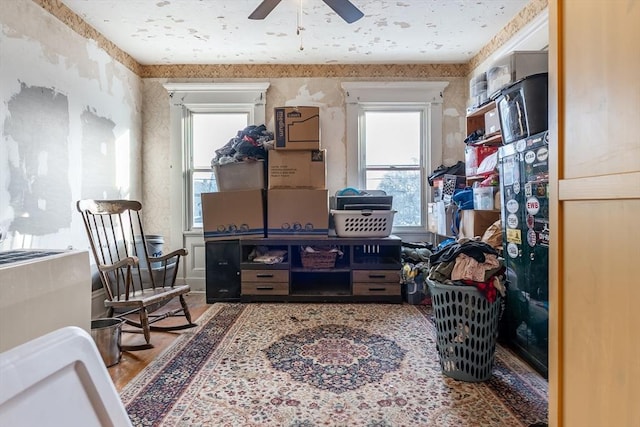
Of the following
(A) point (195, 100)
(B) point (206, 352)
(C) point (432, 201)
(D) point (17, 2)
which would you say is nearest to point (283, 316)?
(B) point (206, 352)

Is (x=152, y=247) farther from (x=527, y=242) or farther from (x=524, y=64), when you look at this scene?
(x=524, y=64)

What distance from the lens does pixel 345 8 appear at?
6.98 feet

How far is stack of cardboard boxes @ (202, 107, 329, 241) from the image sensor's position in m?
3.48

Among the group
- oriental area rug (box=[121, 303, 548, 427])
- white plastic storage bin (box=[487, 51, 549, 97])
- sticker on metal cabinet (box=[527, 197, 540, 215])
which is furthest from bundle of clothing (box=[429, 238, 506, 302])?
white plastic storage bin (box=[487, 51, 549, 97])

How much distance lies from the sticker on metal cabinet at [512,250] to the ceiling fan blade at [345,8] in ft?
5.61

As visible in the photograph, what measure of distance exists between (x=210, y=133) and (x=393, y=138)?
2174 mm

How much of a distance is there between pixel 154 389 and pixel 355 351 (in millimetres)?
1186

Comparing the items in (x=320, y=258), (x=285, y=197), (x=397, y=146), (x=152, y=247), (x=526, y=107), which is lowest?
(x=320, y=258)

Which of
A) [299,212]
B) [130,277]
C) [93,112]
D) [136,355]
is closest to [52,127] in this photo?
[93,112]

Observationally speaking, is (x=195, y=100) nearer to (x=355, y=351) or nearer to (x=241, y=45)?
(x=241, y=45)

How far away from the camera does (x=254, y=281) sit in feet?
11.4

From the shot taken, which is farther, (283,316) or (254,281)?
(254,281)

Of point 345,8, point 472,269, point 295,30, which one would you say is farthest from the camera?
point 295,30

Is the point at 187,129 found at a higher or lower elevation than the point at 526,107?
higher
